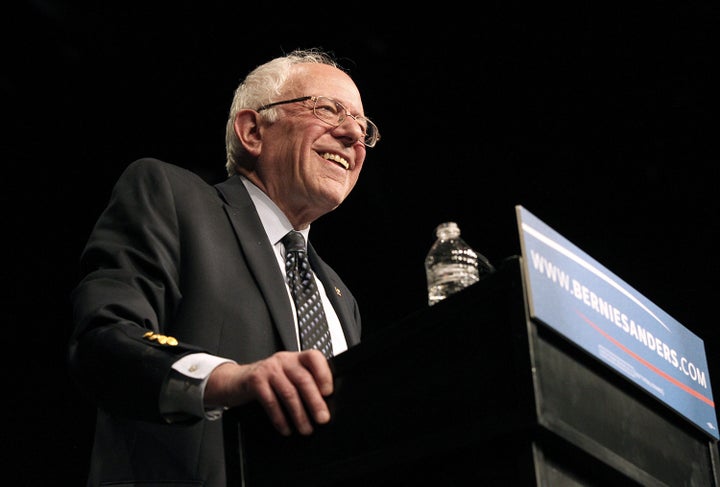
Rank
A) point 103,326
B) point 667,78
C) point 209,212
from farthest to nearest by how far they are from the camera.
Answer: point 667,78 < point 209,212 < point 103,326

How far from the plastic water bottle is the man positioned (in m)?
0.29

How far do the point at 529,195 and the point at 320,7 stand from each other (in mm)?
1124

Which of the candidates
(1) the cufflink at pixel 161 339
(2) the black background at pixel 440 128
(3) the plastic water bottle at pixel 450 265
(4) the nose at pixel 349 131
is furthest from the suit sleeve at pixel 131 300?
(2) the black background at pixel 440 128

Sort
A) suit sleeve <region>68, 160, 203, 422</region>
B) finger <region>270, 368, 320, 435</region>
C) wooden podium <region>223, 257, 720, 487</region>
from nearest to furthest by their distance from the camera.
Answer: wooden podium <region>223, 257, 720, 487</region> → finger <region>270, 368, 320, 435</region> → suit sleeve <region>68, 160, 203, 422</region>

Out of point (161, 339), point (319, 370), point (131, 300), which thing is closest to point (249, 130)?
point (131, 300)

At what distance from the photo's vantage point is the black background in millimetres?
3180

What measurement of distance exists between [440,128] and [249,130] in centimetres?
136

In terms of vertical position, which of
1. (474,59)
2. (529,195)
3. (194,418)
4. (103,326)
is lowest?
(194,418)

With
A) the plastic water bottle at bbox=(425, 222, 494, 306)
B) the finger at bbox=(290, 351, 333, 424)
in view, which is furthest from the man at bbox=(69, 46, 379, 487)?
the plastic water bottle at bbox=(425, 222, 494, 306)

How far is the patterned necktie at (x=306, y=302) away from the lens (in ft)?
5.57

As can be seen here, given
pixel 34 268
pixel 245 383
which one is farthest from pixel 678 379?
pixel 34 268

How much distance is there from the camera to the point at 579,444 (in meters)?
0.98

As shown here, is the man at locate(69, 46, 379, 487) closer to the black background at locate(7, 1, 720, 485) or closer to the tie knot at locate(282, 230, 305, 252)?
the tie knot at locate(282, 230, 305, 252)

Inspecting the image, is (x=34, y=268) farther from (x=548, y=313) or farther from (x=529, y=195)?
(x=548, y=313)
